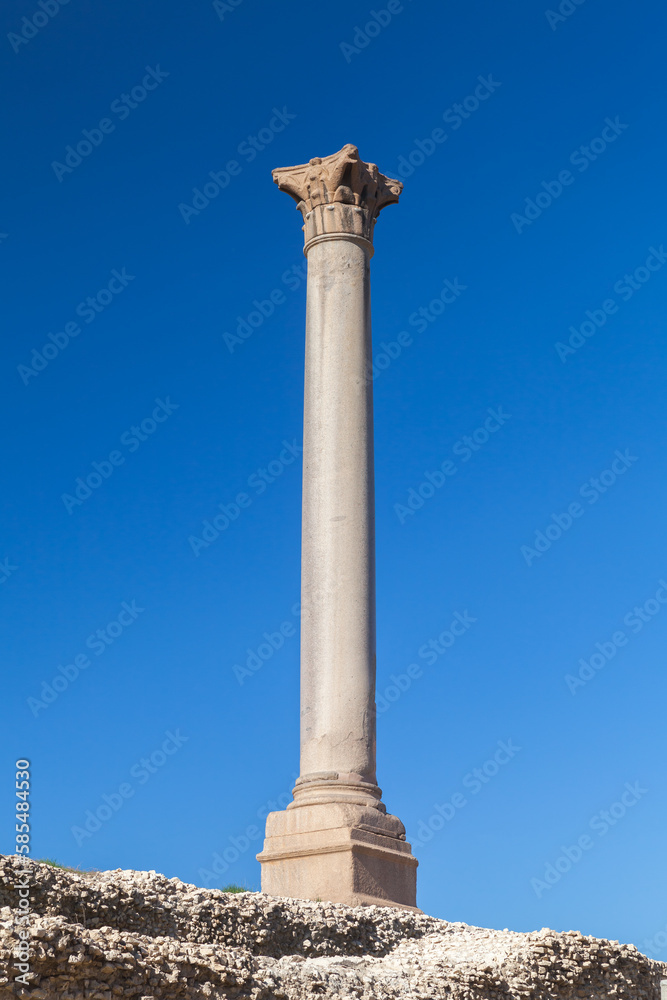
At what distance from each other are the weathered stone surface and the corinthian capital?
9.47 metres

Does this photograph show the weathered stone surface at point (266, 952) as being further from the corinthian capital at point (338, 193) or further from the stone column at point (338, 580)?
the corinthian capital at point (338, 193)

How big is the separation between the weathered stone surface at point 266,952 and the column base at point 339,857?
0.69 metres

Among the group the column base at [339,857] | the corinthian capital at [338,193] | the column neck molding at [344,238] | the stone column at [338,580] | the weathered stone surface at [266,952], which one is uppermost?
the corinthian capital at [338,193]

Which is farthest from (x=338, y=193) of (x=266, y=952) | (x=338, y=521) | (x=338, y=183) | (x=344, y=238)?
(x=266, y=952)

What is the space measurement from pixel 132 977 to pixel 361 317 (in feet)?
33.2

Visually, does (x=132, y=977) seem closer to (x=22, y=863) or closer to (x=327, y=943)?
(x=22, y=863)

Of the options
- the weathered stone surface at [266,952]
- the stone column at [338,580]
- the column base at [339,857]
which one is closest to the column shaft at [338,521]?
the stone column at [338,580]

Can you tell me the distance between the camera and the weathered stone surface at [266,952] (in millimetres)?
8234

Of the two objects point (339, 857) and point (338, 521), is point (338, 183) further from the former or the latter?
point (339, 857)

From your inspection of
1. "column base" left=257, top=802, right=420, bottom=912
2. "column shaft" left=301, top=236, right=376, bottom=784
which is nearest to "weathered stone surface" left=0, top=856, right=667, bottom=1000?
"column base" left=257, top=802, right=420, bottom=912

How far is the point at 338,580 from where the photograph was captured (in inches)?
587

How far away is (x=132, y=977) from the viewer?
843 cm

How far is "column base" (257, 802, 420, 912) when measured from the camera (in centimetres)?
1318

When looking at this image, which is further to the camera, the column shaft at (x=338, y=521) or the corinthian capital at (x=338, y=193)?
the corinthian capital at (x=338, y=193)
